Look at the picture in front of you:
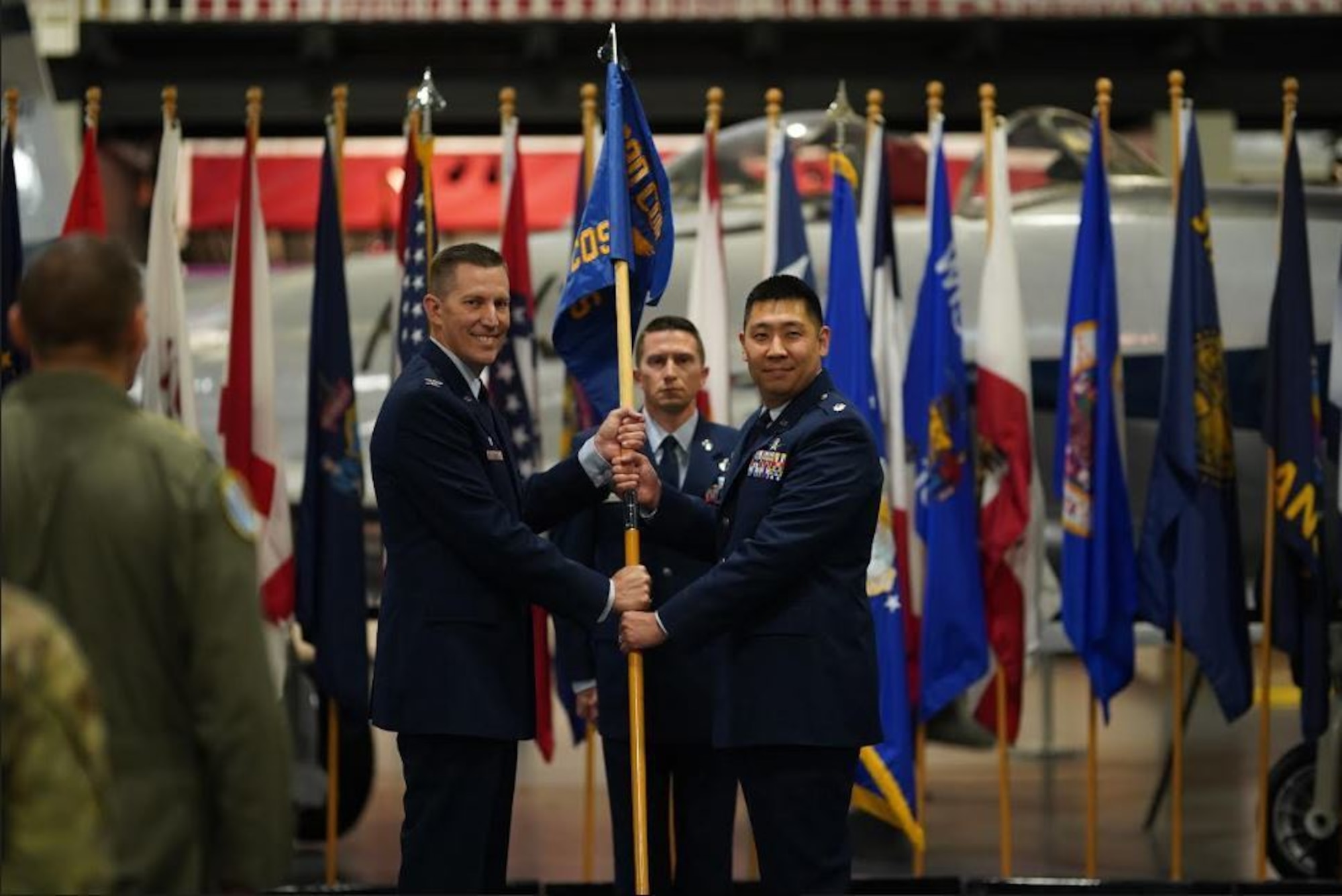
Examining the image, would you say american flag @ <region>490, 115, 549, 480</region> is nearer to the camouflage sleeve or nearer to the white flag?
the white flag

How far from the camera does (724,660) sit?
393 centimetres

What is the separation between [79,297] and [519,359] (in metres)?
3.45

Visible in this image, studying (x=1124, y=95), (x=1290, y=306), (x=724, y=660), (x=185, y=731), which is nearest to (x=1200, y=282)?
(x=1290, y=306)

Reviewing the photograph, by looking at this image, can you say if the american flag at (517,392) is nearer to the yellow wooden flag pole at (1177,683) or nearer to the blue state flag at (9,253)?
the blue state flag at (9,253)

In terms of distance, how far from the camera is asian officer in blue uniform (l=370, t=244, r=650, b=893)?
3875 mm

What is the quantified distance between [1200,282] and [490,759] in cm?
269

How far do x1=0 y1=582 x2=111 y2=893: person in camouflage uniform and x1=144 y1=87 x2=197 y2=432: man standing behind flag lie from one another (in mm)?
3689

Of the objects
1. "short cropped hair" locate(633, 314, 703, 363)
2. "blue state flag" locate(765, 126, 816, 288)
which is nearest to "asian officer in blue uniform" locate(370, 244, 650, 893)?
"short cropped hair" locate(633, 314, 703, 363)

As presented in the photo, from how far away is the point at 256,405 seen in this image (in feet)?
19.2

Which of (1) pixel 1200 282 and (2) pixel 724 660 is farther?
(1) pixel 1200 282

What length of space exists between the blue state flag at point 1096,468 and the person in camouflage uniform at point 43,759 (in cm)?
387

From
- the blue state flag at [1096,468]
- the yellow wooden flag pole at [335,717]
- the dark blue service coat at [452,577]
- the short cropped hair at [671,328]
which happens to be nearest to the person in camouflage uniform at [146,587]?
the dark blue service coat at [452,577]

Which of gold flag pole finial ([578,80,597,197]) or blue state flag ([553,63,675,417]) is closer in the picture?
blue state flag ([553,63,675,417])

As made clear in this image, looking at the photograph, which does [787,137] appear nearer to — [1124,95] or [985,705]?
[985,705]
